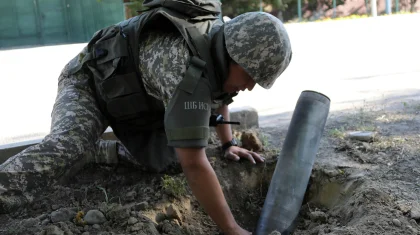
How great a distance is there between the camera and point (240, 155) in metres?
3.56

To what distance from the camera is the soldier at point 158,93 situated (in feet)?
8.14

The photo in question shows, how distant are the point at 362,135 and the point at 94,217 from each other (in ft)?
7.35

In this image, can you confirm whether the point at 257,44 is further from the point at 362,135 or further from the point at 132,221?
the point at 362,135

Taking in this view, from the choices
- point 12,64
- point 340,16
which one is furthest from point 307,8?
point 12,64

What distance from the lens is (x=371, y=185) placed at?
292 centimetres

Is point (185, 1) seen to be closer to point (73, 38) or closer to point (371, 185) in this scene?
point (371, 185)

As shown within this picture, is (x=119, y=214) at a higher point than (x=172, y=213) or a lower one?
higher

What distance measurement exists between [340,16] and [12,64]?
47.8ft

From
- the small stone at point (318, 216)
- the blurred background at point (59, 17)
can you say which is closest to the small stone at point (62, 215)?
the small stone at point (318, 216)

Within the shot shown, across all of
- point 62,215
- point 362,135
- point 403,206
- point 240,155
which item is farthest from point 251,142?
point 62,215

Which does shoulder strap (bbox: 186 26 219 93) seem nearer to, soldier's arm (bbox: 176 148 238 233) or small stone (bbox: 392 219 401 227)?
soldier's arm (bbox: 176 148 238 233)

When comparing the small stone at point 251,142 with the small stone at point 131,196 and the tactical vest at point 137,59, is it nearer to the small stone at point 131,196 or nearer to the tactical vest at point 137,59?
the tactical vest at point 137,59

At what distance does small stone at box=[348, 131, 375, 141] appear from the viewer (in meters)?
3.96

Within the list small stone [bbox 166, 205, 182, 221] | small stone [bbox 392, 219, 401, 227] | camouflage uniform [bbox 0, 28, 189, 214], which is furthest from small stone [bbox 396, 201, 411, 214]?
camouflage uniform [bbox 0, 28, 189, 214]
